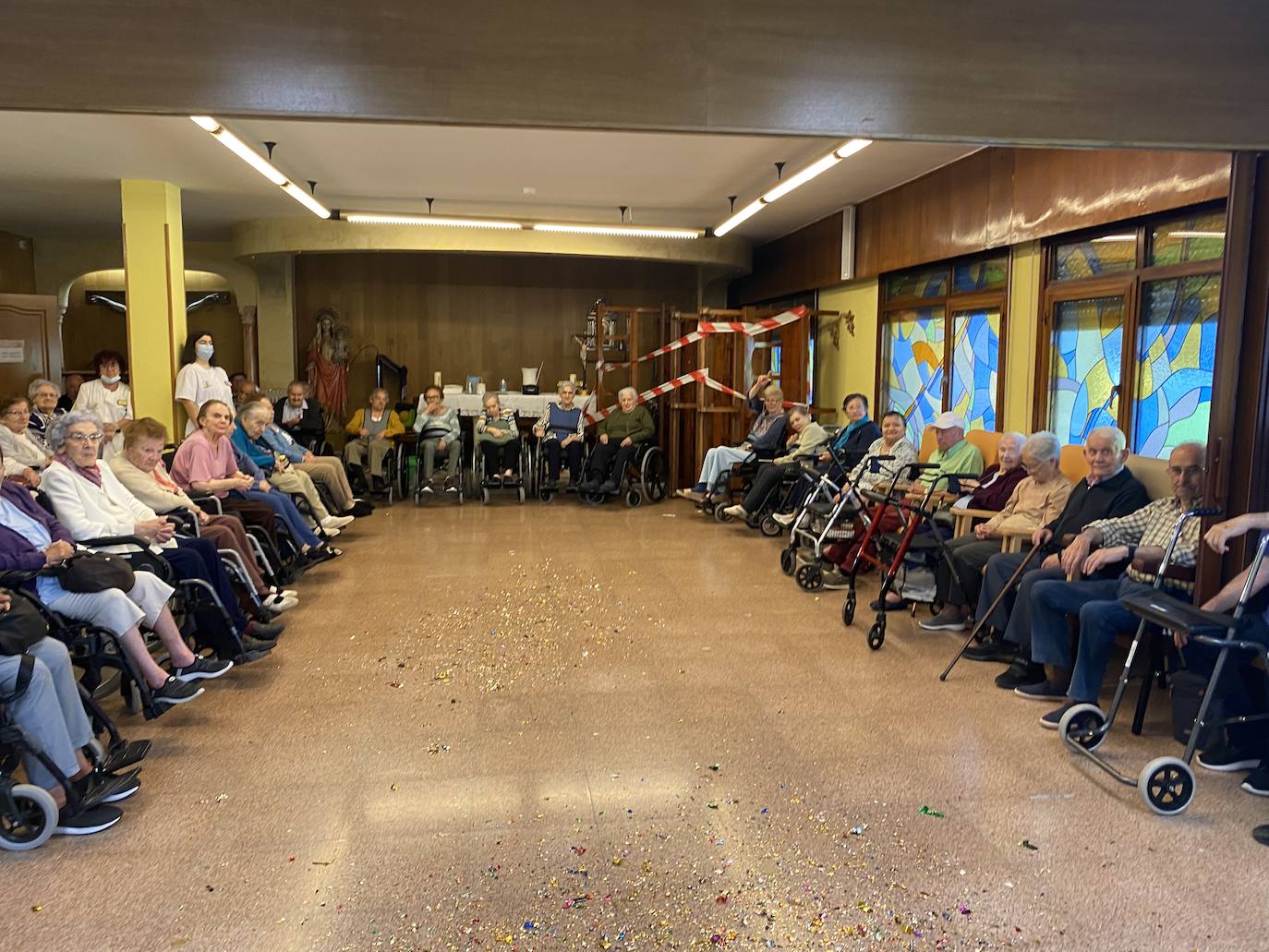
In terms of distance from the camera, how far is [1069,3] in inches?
117

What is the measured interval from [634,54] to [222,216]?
26.3 feet

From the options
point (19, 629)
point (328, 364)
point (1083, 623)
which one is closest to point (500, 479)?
point (328, 364)

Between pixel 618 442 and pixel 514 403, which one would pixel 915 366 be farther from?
pixel 514 403

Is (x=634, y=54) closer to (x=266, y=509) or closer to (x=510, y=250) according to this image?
(x=266, y=509)

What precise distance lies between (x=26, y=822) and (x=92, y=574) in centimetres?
88

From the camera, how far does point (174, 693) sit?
11.8 ft

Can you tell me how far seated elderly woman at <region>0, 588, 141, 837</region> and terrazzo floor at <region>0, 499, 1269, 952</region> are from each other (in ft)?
0.28

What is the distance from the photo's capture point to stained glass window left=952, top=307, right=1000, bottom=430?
6.94 metres

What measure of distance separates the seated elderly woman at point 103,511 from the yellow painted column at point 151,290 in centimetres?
411

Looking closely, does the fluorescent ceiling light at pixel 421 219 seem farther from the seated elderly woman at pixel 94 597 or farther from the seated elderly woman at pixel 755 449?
the seated elderly woman at pixel 94 597

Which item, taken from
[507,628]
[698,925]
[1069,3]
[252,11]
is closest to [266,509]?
[507,628]

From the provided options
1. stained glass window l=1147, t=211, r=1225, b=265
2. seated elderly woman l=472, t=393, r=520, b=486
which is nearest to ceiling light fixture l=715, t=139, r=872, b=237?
stained glass window l=1147, t=211, r=1225, b=265

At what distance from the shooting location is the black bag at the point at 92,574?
3.28 metres

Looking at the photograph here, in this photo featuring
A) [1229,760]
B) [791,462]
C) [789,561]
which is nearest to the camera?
[1229,760]
